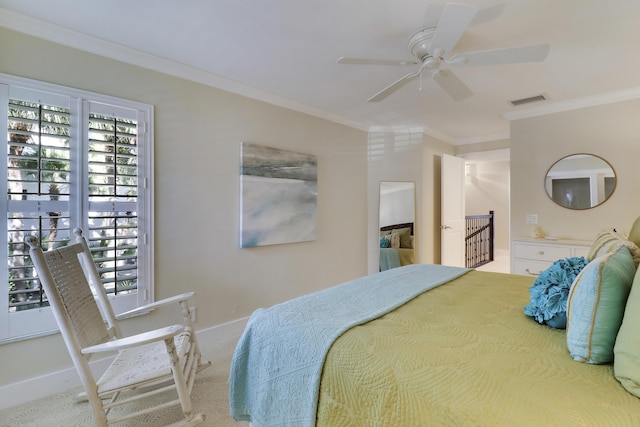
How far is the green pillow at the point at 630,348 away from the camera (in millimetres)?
785

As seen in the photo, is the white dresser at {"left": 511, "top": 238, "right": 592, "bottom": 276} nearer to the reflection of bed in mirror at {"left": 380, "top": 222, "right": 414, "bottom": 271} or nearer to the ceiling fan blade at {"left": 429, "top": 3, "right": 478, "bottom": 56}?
the reflection of bed in mirror at {"left": 380, "top": 222, "right": 414, "bottom": 271}

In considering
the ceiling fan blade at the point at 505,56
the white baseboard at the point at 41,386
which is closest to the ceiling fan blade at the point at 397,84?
the ceiling fan blade at the point at 505,56

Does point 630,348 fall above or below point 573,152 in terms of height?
below

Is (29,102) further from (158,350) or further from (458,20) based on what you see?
(458,20)

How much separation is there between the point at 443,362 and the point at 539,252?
116 inches

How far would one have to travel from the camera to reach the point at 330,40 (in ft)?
7.01

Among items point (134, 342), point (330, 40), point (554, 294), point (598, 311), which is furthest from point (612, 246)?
point (134, 342)

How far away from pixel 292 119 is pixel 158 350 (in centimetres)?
255

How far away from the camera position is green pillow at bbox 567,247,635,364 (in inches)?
36.7

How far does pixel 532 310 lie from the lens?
1301mm

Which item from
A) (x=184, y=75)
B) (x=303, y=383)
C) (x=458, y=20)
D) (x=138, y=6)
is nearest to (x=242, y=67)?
(x=184, y=75)

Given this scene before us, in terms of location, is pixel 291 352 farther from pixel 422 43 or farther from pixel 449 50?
pixel 422 43

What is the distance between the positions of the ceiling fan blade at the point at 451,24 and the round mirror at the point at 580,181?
258cm

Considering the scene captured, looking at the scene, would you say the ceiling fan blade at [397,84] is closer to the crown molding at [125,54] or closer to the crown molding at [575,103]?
the crown molding at [125,54]
